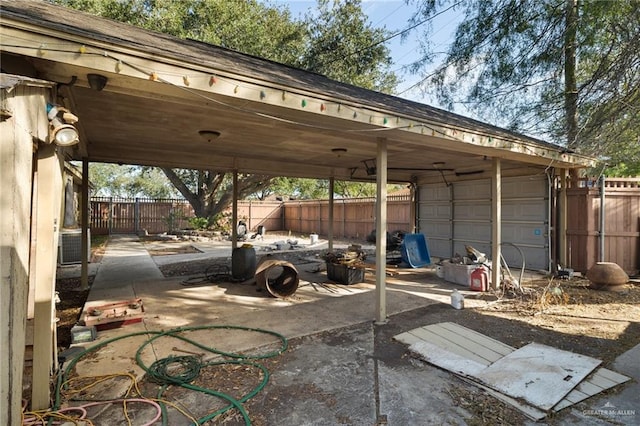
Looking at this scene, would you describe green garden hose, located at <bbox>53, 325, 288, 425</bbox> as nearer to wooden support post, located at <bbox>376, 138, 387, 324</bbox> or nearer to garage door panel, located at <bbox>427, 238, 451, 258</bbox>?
wooden support post, located at <bbox>376, 138, 387, 324</bbox>

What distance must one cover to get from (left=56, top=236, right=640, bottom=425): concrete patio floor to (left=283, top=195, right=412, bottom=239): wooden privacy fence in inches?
269

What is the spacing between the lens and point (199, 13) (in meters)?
11.9

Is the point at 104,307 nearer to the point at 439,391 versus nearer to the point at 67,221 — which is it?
the point at 439,391

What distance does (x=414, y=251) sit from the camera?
7957 millimetres

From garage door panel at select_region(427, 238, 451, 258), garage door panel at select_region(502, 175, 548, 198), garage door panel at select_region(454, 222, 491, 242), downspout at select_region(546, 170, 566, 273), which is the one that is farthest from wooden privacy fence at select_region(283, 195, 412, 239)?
downspout at select_region(546, 170, 566, 273)

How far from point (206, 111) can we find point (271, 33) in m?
11.8

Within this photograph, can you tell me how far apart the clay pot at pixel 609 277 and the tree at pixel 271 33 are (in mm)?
9312

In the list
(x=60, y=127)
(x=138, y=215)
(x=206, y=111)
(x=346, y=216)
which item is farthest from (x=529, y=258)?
(x=138, y=215)

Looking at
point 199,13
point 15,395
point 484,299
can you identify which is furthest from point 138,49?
point 199,13

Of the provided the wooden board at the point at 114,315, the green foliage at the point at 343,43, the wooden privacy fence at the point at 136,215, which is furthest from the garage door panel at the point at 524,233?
the wooden privacy fence at the point at 136,215

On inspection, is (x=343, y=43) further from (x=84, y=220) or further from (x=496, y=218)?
(x=84, y=220)

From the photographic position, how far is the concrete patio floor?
2.15 meters

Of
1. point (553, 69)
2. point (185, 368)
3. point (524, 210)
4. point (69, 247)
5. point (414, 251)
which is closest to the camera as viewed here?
point (185, 368)

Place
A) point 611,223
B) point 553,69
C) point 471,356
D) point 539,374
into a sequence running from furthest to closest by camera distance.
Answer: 1. point 611,223
2. point 553,69
3. point 471,356
4. point 539,374
